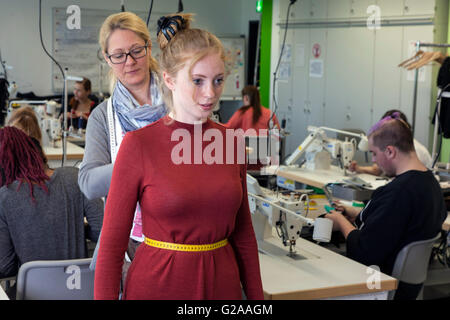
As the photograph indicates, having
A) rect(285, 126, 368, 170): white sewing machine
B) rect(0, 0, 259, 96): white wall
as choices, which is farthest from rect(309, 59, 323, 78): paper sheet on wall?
rect(285, 126, 368, 170): white sewing machine

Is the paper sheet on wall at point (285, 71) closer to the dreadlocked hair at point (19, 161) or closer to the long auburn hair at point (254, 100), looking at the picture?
the long auburn hair at point (254, 100)

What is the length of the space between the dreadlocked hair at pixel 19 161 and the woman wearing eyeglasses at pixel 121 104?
2.30ft

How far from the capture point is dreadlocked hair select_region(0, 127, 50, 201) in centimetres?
245

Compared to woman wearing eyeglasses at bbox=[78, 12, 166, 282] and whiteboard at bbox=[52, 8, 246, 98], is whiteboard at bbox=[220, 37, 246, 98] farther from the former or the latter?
woman wearing eyeglasses at bbox=[78, 12, 166, 282]

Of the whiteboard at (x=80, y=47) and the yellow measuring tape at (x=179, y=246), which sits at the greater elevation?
the whiteboard at (x=80, y=47)

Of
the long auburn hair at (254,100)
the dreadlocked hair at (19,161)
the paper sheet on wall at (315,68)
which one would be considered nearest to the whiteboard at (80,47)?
the paper sheet on wall at (315,68)

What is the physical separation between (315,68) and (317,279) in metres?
5.75

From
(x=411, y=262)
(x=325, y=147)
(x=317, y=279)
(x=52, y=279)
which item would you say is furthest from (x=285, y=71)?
(x=52, y=279)

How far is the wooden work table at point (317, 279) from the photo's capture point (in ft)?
6.88

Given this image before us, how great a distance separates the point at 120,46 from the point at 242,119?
470 centimetres

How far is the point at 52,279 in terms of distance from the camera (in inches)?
86.0

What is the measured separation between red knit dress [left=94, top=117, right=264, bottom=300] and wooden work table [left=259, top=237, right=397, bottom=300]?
0.72 metres

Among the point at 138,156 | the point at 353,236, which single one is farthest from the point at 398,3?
the point at 138,156

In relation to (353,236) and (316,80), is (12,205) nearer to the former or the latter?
(353,236)
